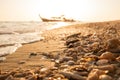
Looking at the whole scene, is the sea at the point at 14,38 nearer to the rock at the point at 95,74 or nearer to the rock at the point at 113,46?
the rock at the point at 113,46

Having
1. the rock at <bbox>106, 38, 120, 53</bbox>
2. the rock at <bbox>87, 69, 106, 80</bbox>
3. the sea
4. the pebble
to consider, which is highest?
the sea

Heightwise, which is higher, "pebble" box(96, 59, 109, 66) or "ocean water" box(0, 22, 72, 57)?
"ocean water" box(0, 22, 72, 57)

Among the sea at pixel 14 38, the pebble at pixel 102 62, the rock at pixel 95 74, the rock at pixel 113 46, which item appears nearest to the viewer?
the rock at pixel 95 74

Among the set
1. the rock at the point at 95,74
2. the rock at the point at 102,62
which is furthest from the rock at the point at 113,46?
the rock at the point at 95,74

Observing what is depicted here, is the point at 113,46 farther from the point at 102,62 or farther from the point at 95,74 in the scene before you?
the point at 95,74

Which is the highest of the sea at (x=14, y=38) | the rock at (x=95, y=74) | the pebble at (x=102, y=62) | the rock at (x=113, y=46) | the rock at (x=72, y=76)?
the sea at (x=14, y=38)

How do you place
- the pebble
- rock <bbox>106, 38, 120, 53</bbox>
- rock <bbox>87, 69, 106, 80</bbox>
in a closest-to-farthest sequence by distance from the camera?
rock <bbox>87, 69, 106, 80</bbox>
the pebble
rock <bbox>106, 38, 120, 53</bbox>

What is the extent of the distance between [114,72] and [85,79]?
461mm

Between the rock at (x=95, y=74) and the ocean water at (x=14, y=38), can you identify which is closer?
the rock at (x=95, y=74)

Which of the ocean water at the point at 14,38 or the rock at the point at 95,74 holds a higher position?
the ocean water at the point at 14,38

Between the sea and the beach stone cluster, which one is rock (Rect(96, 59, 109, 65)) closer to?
the beach stone cluster

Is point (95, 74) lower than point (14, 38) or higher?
lower

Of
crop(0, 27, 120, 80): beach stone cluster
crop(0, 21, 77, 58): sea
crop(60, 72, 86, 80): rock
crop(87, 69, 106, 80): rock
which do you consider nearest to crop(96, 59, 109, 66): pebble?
crop(0, 27, 120, 80): beach stone cluster

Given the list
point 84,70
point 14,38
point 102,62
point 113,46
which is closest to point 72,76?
point 84,70
